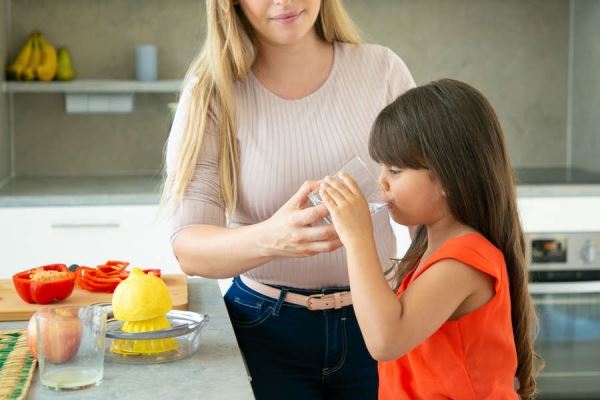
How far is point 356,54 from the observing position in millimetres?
1823

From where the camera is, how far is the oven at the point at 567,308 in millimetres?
3113

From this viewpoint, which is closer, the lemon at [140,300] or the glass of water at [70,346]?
the glass of water at [70,346]

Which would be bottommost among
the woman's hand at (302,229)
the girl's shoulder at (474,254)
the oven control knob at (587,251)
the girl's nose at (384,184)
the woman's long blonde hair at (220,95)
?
the oven control knob at (587,251)

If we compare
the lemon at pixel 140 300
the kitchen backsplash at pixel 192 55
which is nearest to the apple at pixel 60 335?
the lemon at pixel 140 300

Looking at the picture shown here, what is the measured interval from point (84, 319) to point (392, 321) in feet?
1.39

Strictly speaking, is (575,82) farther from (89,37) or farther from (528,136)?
(89,37)

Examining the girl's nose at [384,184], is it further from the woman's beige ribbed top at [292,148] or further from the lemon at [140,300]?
the lemon at [140,300]

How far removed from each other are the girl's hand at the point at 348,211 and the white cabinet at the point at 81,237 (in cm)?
168

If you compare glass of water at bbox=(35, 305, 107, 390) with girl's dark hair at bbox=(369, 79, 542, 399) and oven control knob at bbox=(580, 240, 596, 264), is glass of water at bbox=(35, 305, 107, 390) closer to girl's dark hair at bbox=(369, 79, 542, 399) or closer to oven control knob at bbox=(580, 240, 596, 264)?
girl's dark hair at bbox=(369, 79, 542, 399)

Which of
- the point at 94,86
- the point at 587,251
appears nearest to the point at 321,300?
the point at 587,251

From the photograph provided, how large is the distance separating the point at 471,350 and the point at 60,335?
58 cm

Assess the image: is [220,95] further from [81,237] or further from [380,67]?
[81,237]

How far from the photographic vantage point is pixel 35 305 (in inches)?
62.1

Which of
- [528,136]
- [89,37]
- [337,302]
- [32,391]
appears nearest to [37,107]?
[89,37]
